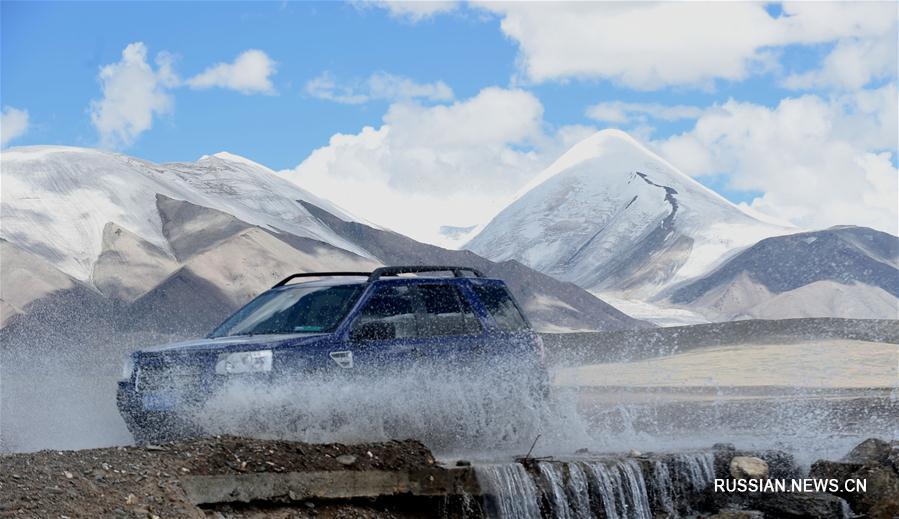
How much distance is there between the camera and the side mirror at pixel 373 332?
10773mm

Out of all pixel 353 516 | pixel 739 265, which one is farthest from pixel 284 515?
pixel 739 265

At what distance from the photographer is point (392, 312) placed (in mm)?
11195

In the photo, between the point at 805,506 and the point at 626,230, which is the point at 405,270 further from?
the point at 626,230

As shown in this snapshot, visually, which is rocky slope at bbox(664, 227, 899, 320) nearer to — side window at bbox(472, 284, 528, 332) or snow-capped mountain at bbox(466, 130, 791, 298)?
snow-capped mountain at bbox(466, 130, 791, 298)

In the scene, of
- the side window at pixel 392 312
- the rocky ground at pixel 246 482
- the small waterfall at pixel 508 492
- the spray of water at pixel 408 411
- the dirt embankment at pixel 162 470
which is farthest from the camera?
the side window at pixel 392 312

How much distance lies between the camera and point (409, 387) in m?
11.0

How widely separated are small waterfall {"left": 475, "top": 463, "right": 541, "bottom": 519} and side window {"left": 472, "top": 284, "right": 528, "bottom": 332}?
7.24 feet

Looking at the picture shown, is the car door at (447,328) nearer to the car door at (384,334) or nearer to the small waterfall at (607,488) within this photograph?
the car door at (384,334)

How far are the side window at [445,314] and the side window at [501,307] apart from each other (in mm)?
302

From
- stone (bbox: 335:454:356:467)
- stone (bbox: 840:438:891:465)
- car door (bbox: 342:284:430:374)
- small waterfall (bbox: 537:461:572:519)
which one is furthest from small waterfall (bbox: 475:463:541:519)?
stone (bbox: 840:438:891:465)

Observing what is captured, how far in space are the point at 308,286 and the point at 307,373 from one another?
1.64 metres

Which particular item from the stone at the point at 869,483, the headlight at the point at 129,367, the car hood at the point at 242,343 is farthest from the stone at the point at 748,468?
the headlight at the point at 129,367

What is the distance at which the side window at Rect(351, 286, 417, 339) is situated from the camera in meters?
11.0

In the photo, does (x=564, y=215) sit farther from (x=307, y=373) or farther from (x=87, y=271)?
(x=307, y=373)
